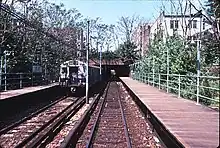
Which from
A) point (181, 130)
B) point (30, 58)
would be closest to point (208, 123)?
point (181, 130)

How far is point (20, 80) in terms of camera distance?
2519 cm

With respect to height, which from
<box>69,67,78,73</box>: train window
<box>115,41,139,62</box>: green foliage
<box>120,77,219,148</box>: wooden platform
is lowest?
<box>120,77,219,148</box>: wooden platform

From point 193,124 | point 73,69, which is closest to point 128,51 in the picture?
point 73,69

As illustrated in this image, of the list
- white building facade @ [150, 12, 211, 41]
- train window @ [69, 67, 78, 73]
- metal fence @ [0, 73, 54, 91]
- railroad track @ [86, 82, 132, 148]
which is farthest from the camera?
train window @ [69, 67, 78, 73]

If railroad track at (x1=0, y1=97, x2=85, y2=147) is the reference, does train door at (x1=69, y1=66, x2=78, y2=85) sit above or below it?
above

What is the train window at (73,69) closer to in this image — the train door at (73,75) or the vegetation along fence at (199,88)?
the train door at (73,75)

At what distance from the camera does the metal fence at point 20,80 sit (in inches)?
872

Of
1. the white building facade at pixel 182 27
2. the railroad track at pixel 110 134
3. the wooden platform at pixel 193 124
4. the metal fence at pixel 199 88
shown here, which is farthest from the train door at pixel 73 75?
the wooden platform at pixel 193 124

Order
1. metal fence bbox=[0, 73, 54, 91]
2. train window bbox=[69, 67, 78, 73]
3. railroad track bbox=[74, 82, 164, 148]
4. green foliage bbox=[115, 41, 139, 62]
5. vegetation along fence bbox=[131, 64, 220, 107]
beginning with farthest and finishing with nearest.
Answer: green foliage bbox=[115, 41, 139, 62], train window bbox=[69, 67, 78, 73], metal fence bbox=[0, 73, 54, 91], vegetation along fence bbox=[131, 64, 220, 107], railroad track bbox=[74, 82, 164, 148]

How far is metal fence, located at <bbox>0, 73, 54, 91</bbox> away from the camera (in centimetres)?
2215

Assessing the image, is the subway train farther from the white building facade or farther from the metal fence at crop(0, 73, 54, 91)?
the white building facade

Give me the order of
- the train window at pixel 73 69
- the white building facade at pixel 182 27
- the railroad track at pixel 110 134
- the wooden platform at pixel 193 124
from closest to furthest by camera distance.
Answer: the wooden platform at pixel 193 124 → the railroad track at pixel 110 134 → the white building facade at pixel 182 27 → the train window at pixel 73 69

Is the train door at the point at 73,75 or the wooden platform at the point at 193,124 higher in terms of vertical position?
the train door at the point at 73,75

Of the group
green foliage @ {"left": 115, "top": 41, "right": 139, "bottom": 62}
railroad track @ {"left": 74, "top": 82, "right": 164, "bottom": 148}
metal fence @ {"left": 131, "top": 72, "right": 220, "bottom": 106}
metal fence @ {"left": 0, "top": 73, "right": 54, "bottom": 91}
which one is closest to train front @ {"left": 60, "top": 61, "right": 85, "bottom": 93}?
metal fence @ {"left": 0, "top": 73, "right": 54, "bottom": 91}
